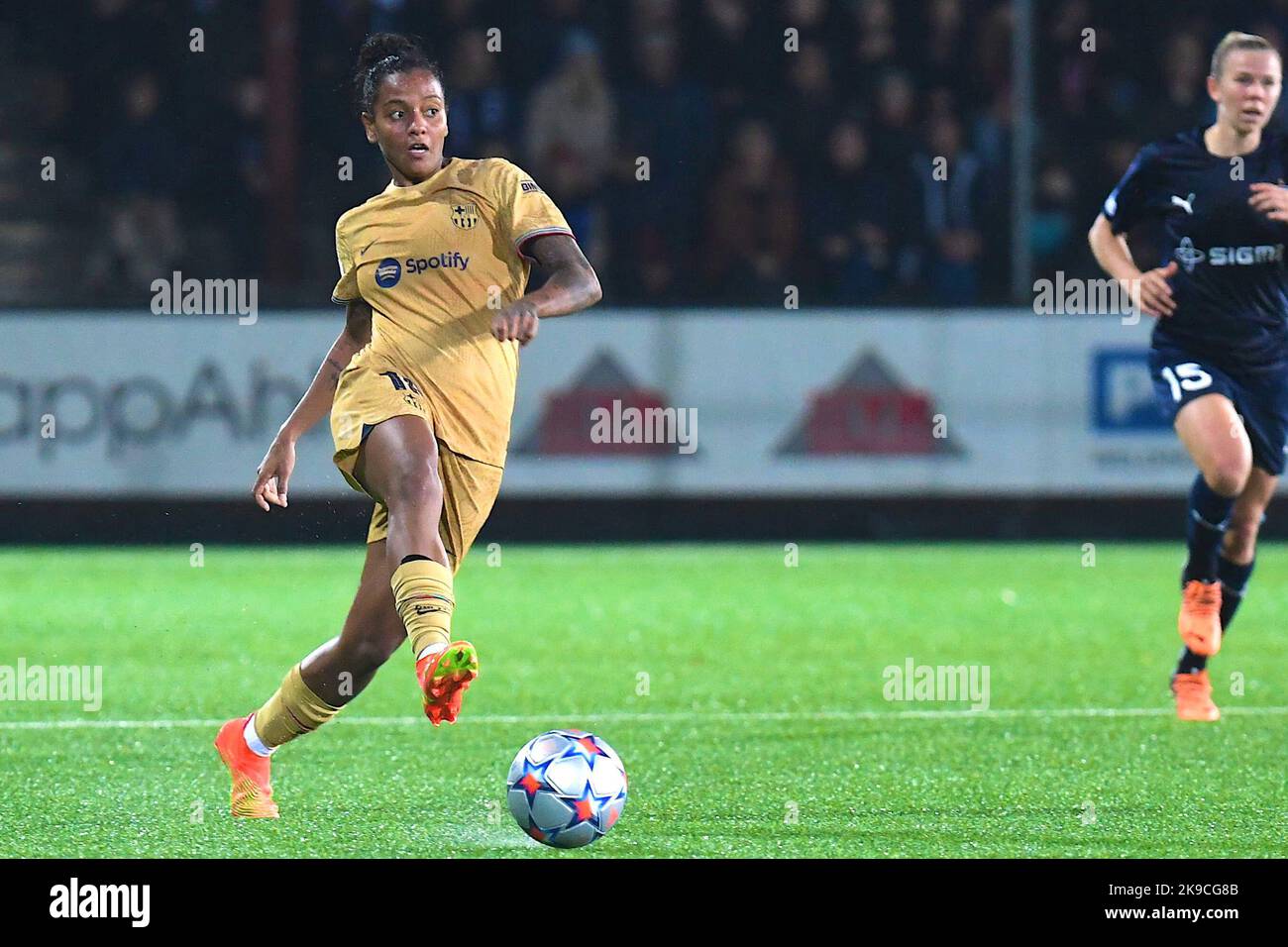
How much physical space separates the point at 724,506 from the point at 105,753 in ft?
25.4

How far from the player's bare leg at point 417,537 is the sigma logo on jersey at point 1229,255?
11.1 ft

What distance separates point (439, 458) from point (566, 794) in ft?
2.84

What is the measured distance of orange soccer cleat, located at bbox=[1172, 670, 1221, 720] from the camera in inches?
281

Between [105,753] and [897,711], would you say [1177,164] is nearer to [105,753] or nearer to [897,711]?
[897,711]

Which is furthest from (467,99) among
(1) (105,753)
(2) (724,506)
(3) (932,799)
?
(3) (932,799)

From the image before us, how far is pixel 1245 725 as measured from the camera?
6977 mm

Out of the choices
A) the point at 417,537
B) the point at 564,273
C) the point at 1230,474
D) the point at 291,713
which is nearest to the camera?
the point at 417,537

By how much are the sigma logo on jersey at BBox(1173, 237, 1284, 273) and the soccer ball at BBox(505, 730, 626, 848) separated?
11.4 feet

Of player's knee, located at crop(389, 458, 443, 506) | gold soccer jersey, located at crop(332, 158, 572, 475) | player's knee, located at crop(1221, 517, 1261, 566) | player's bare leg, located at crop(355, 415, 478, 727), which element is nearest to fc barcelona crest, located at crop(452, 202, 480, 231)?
gold soccer jersey, located at crop(332, 158, 572, 475)

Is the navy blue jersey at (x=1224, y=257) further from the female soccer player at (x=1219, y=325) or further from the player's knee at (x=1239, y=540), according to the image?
the player's knee at (x=1239, y=540)

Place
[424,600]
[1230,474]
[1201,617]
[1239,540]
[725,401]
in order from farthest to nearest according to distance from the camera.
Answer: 1. [725,401]
2. [1239,540]
3. [1201,617]
4. [1230,474]
5. [424,600]

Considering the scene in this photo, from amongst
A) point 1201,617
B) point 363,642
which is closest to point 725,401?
point 1201,617

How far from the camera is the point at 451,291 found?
17.1ft

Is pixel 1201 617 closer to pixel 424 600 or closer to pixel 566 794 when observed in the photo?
pixel 566 794
